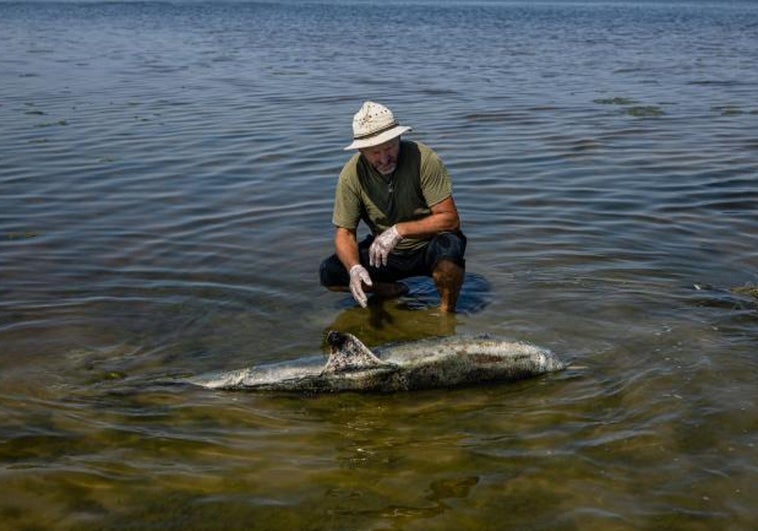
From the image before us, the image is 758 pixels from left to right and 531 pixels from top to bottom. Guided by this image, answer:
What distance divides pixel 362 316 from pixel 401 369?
2062 mm

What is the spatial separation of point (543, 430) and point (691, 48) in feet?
102

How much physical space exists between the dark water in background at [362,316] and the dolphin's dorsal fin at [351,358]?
0.24 metres

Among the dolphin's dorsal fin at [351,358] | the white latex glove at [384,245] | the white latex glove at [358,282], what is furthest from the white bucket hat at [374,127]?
the dolphin's dorsal fin at [351,358]

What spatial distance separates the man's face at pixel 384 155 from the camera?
23.1 feet

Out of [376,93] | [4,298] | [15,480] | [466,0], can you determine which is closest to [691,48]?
[376,93]

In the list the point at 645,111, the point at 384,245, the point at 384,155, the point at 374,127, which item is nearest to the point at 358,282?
the point at 384,245

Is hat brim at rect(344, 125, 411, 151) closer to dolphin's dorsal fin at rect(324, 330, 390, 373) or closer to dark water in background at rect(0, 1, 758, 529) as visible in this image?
dark water in background at rect(0, 1, 758, 529)

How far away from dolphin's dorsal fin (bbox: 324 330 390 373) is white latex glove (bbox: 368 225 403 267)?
1.44 m

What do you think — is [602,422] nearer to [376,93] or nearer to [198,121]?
[198,121]

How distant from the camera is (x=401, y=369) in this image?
19.5 ft

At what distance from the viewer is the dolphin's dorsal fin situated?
574 cm

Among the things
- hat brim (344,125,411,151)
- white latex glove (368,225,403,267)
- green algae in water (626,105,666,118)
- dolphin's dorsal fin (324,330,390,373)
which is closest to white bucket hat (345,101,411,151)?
hat brim (344,125,411,151)

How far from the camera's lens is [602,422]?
17.9 ft

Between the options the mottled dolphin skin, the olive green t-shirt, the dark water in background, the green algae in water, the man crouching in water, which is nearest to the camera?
the dark water in background
